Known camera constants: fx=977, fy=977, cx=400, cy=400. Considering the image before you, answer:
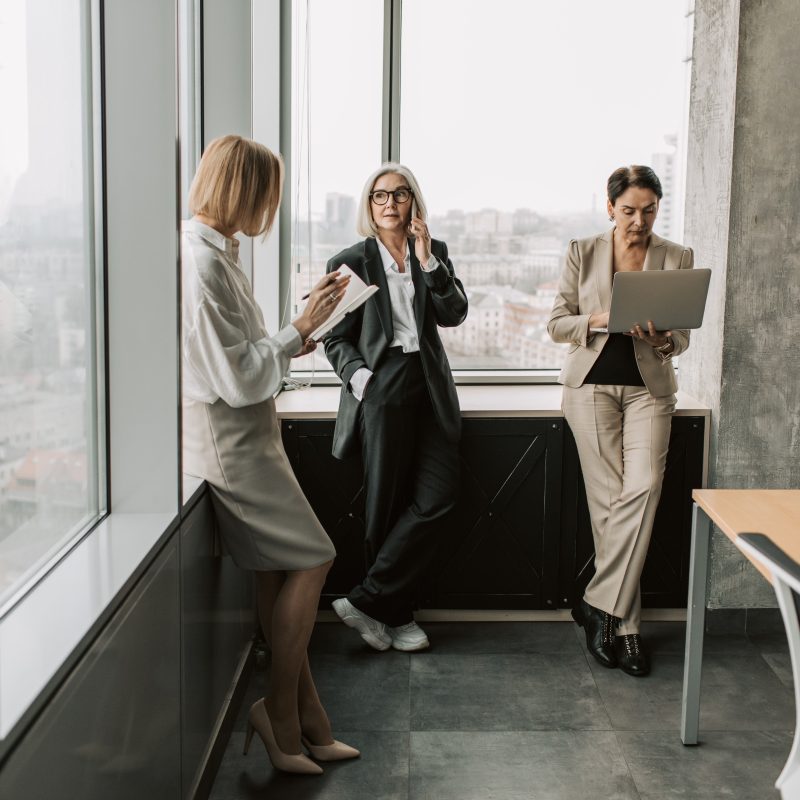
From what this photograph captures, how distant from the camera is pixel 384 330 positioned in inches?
140

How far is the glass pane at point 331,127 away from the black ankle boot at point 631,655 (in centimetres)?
182

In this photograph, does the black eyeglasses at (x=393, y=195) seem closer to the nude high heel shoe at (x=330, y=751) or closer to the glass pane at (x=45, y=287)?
the glass pane at (x=45, y=287)

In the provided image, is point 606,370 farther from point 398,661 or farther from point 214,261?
point 214,261

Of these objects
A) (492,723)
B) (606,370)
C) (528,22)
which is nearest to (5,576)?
(492,723)

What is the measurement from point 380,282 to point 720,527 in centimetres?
153

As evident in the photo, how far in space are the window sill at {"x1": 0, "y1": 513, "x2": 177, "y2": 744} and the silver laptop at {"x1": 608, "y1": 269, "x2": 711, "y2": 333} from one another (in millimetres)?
1788

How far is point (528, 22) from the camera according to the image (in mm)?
4492

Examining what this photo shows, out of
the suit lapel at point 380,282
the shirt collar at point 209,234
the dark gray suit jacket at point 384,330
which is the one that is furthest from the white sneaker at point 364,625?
the shirt collar at point 209,234

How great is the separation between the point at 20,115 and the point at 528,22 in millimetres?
3273

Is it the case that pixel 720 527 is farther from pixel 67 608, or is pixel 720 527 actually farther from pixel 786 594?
pixel 67 608

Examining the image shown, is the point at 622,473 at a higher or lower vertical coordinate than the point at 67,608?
lower

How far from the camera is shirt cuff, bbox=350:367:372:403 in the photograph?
3555 mm

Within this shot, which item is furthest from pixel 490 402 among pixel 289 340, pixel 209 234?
pixel 209 234

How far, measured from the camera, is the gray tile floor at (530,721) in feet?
9.23
